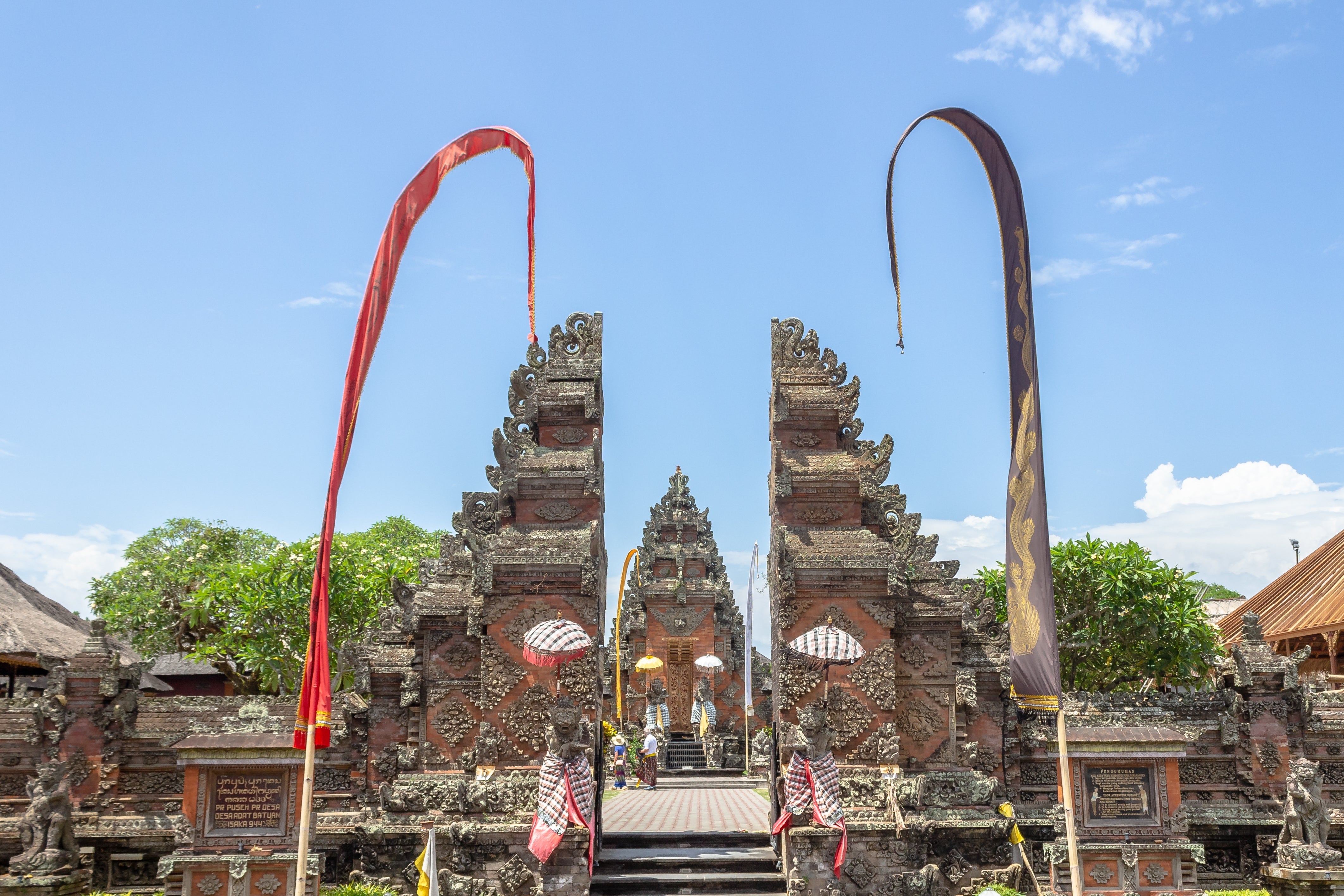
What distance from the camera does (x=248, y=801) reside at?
12703 mm

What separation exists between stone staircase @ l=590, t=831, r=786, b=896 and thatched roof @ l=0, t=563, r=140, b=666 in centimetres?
1716

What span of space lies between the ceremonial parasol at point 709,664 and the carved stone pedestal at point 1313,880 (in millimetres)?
21895

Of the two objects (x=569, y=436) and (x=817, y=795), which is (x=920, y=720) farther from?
(x=569, y=436)

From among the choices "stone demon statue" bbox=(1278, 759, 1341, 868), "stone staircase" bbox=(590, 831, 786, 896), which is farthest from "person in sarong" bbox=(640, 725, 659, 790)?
"stone demon statue" bbox=(1278, 759, 1341, 868)

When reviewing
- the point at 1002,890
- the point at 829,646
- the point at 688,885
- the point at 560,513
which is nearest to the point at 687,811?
the point at 688,885

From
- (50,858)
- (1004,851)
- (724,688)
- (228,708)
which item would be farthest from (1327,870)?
(724,688)

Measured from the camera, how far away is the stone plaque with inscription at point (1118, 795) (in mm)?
13492

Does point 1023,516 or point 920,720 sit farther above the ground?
point 1023,516

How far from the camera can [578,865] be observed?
12703 mm

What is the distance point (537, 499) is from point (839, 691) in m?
5.48

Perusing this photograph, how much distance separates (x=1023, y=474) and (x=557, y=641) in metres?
6.73

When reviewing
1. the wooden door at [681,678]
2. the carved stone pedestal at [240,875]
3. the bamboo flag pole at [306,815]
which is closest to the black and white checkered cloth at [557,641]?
the carved stone pedestal at [240,875]

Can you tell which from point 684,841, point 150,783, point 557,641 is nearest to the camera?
point 557,641

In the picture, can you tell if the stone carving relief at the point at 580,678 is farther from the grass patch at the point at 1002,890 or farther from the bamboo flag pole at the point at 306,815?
the grass patch at the point at 1002,890
